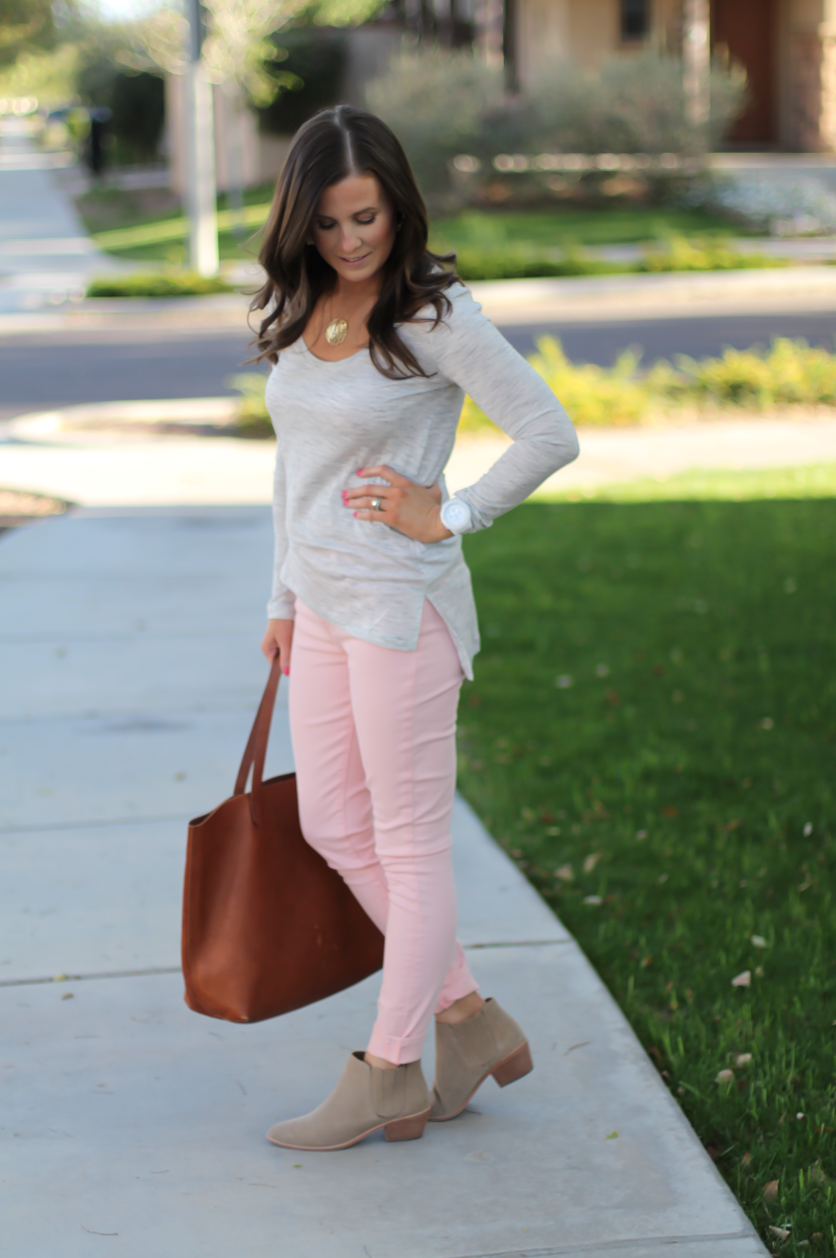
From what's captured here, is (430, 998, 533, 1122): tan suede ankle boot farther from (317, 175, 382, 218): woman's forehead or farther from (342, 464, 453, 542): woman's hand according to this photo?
(317, 175, 382, 218): woman's forehead

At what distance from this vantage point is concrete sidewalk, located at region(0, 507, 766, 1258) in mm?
2418

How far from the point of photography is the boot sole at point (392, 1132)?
103 inches

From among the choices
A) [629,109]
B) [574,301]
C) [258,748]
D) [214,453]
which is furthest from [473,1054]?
[629,109]

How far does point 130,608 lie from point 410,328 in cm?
454

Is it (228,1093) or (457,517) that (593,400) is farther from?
(457,517)

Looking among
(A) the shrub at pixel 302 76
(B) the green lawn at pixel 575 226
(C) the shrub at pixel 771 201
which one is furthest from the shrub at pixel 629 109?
(A) the shrub at pixel 302 76

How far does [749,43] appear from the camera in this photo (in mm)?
33844

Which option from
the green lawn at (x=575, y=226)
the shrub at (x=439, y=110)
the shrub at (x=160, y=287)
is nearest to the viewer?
the shrub at (x=160, y=287)

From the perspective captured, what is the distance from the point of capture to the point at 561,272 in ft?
68.3

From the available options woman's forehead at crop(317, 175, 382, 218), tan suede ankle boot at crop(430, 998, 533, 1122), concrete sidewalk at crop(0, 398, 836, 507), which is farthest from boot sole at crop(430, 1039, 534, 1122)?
concrete sidewalk at crop(0, 398, 836, 507)

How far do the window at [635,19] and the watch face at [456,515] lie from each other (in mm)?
34367

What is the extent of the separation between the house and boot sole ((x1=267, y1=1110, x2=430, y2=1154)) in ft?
101

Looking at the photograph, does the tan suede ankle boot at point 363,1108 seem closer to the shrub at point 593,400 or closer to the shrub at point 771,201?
the shrub at point 593,400

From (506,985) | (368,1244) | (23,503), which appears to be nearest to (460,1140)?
(368,1244)
